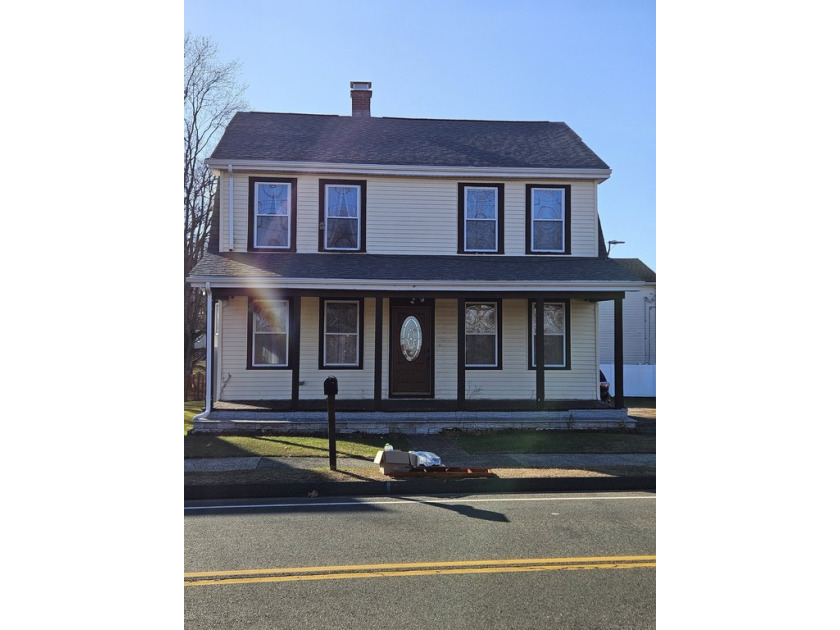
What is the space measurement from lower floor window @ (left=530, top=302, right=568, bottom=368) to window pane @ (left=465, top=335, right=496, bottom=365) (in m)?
0.91

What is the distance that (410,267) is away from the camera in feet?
50.0

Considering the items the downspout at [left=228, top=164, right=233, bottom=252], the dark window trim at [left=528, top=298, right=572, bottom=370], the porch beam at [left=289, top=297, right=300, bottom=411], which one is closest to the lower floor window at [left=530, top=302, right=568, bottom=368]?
the dark window trim at [left=528, top=298, right=572, bottom=370]

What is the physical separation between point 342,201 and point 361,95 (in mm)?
4451

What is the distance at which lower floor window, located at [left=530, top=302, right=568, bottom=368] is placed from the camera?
16.2 m

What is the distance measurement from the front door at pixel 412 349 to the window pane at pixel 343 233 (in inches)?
64.8

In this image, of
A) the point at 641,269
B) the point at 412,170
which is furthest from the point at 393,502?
the point at 641,269

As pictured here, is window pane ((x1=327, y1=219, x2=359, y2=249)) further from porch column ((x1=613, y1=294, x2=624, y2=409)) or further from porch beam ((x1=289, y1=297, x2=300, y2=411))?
porch column ((x1=613, y1=294, x2=624, y2=409))

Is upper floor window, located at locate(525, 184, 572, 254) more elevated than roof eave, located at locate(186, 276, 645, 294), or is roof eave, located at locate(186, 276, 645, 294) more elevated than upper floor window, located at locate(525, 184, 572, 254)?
upper floor window, located at locate(525, 184, 572, 254)

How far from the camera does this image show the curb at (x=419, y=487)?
837 cm

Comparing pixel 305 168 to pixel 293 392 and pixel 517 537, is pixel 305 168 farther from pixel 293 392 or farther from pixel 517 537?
pixel 517 537

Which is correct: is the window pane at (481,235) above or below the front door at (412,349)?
above

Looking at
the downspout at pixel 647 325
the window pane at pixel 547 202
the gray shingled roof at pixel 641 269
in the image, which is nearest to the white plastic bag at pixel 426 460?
the window pane at pixel 547 202

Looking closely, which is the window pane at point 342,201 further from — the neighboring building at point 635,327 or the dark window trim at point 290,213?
the neighboring building at point 635,327

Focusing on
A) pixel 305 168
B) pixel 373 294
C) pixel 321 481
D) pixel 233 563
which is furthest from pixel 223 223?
pixel 233 563
